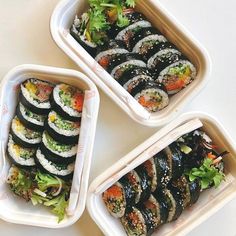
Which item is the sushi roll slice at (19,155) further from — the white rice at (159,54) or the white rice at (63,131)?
the white rice at (159,54)

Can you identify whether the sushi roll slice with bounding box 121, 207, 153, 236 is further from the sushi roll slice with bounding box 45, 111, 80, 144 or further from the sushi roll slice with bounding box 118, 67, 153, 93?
the sushi roll slice with bounding box 118, 67, 153, 93

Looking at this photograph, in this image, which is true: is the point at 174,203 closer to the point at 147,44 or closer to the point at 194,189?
the point at 194,189

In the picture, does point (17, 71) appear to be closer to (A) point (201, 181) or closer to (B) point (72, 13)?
(B) point (72, 13)

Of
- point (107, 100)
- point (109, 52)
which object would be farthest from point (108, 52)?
point (107, 100)

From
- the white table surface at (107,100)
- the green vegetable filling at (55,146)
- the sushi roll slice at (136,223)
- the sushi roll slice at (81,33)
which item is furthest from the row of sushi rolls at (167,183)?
the sushi roll slice at (81,33)

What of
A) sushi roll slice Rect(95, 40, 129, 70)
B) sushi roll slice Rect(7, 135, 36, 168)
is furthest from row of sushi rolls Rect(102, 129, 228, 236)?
sushi roll slice Rect(95, 40, 129, 70)

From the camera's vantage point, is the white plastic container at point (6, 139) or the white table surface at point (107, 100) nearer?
the white plastic container at point (6, 139)
